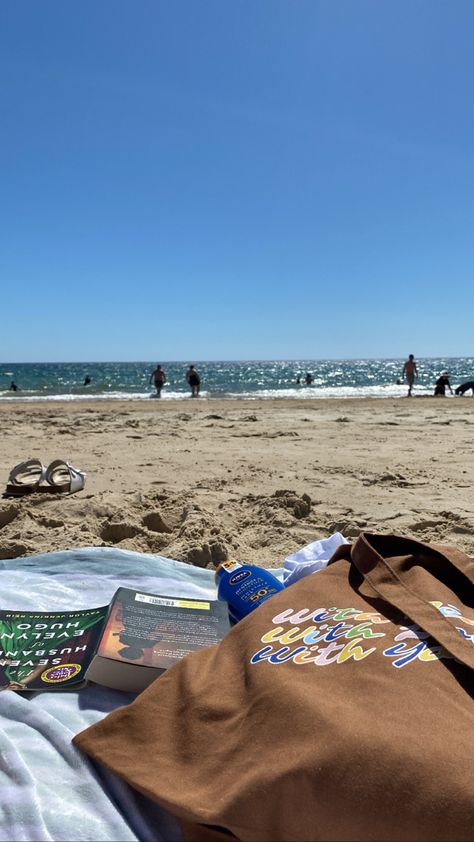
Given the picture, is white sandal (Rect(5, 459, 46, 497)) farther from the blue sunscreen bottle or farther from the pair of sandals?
the blue sunscreen bottle

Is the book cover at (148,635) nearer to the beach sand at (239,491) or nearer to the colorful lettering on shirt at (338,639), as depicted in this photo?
the colorful lettering on shirt at (338,639)

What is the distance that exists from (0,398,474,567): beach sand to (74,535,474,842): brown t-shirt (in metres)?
1.46

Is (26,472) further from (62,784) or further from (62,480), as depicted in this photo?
(62,784)

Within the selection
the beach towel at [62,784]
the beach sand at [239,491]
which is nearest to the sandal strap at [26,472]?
the beach sand at [239,491]

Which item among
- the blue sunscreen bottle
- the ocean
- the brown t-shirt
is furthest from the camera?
the ocean

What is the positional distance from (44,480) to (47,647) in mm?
2512

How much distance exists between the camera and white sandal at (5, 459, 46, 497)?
4.04m

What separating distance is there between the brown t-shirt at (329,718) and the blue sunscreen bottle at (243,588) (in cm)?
38

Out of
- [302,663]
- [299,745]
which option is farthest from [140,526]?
[299,745]

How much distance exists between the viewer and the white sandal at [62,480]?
13.2 feet

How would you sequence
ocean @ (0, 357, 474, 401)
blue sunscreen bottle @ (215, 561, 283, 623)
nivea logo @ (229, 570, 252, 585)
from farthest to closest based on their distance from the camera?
ocean @ (0, 357, 474, 401)
nivea logo @ (229, 570, 252, 585)
blue sunscreen bottle @ (215, 561, 283, 623)

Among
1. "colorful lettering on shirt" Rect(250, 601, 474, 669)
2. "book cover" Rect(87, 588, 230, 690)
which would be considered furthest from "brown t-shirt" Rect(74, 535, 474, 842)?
"book cover" Rect(87, 588, 230, 690)

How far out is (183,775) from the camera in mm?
1132

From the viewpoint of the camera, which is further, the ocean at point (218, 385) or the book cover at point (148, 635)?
the ocean at point (218, 385)
